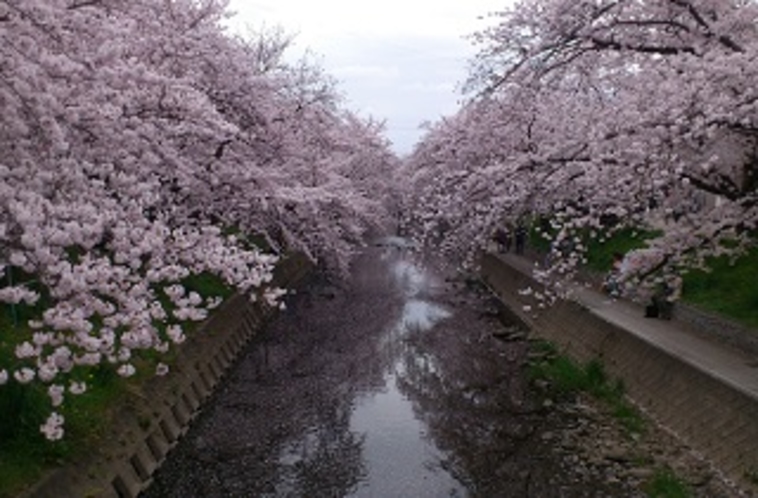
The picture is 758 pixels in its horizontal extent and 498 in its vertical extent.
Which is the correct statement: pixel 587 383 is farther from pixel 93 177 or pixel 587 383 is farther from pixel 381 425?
pixel 93 177

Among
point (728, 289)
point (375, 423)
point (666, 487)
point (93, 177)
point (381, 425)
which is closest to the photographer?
point (93, 177)

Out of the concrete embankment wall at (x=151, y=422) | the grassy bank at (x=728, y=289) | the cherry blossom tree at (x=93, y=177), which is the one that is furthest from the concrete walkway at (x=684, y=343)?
the concrete embankment wall at (x=151, y=422)

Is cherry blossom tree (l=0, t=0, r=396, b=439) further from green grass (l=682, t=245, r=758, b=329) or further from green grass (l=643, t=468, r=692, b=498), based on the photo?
green grass (l=682, t=245, r=758, b=329)

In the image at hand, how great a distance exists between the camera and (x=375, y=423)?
58.9 ft

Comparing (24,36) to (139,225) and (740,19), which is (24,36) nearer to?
(139,225)

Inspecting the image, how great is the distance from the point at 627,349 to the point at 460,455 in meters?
5.62

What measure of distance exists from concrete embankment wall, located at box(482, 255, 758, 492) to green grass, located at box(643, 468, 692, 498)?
689 millimetres

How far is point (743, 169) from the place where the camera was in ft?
45.7

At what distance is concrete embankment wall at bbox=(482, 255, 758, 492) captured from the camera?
12812mm

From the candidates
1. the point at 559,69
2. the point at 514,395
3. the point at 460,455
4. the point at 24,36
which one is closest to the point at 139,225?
the point at 24,36

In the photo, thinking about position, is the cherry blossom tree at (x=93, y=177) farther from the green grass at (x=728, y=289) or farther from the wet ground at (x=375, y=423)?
the green grass at (x=728, y=289)

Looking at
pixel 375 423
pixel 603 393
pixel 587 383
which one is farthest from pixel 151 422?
pixel 587 383

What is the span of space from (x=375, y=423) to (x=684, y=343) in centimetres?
689

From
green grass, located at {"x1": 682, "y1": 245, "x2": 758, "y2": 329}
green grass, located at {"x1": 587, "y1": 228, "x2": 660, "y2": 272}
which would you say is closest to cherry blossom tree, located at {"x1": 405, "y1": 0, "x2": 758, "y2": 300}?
green grass, located at {"x1": 682, "y1": 245, "x2": 758, "y2": 329}
